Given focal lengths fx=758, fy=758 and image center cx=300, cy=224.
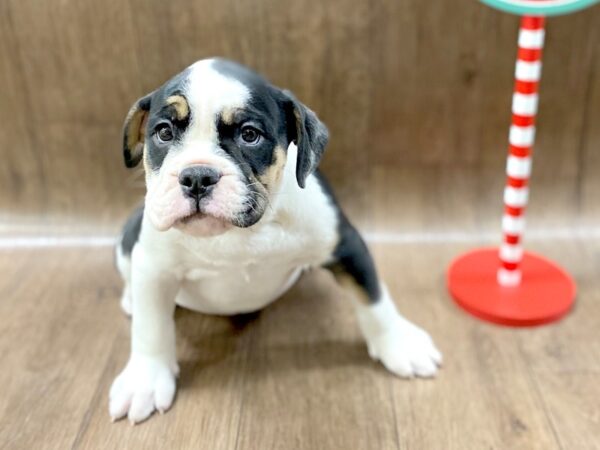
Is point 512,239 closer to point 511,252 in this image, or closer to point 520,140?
point 511,252

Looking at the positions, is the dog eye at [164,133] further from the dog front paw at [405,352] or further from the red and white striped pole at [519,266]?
the red and white striped pole at [519,266]

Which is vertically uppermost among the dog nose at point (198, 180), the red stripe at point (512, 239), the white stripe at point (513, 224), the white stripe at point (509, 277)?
the dog nose at point (198, 180)

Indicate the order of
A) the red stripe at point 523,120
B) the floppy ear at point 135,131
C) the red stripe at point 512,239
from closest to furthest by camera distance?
the floppy ear at point 135,131
the red stripe at point 523,120
the red stripe at point 512,239

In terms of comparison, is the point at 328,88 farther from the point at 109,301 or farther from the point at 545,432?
the point at 545,432

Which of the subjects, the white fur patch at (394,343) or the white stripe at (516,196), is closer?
the white fur patch at (394,343)

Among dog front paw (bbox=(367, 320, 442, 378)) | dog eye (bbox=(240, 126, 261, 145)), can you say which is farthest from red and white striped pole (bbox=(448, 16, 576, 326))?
dog eye (bbox=(240, 126, 261, 145))

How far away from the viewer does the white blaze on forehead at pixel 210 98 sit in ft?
3.57

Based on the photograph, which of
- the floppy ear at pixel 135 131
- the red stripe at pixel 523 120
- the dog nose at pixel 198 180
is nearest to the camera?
the dog nose at pixel 198 180

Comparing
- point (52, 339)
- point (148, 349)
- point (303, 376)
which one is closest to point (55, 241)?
point (52, 339)

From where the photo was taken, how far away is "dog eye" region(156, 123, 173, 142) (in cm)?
113

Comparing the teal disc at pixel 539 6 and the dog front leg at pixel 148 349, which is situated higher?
the teal disc at pixel 539 6

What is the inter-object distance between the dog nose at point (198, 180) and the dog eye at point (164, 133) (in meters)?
0.09

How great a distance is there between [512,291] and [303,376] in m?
0.49

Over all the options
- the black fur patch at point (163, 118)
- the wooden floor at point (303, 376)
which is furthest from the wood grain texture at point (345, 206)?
the black fur patch at point (163, 118)
